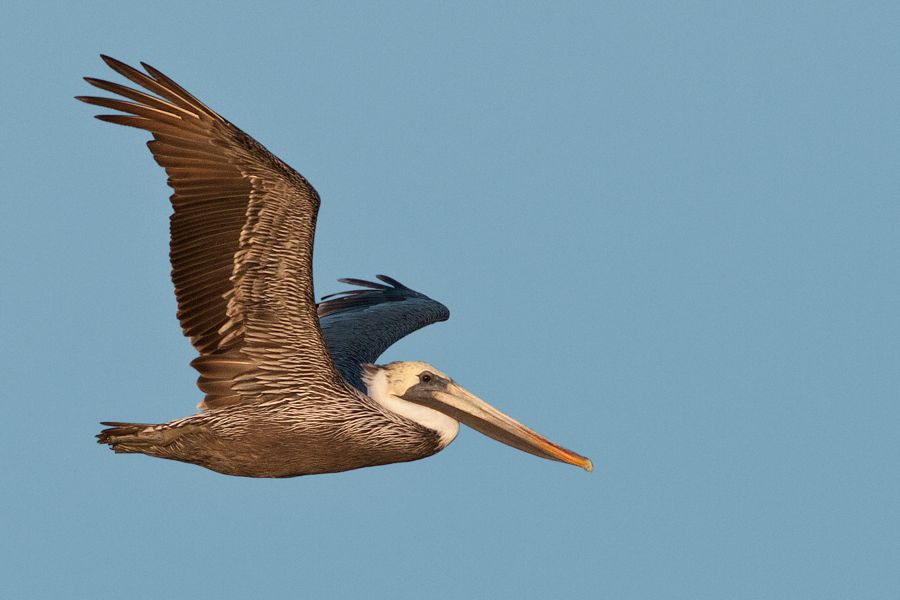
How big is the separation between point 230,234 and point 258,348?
3.07 feet

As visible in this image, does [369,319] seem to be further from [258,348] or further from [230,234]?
[230,234]

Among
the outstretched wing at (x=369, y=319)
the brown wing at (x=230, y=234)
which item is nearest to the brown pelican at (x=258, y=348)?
the brown wing at (x=230, y=234)

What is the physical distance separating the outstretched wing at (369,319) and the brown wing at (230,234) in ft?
3.57

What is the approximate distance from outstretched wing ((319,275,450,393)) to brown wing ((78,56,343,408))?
1.09m

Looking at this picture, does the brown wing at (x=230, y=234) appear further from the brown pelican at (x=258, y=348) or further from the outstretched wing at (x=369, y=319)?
the outstretched wing at (x=369, y=319)

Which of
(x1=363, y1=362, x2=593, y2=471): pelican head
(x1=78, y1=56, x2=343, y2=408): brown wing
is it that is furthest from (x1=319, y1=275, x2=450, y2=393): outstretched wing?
(x1=78, y1=56, x2=343, y2=408): brown wing

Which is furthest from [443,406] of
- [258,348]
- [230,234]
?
[230,234]

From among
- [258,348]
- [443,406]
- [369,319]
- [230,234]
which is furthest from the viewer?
[369,319]

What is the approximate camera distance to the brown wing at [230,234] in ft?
46.1

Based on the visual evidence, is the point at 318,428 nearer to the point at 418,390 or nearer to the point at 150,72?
the point at 418,390

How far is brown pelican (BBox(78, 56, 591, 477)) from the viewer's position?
14.1 m

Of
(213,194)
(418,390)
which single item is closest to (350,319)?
(418,390)

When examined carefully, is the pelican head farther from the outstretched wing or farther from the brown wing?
the brown wing

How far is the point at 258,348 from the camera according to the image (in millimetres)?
14594
